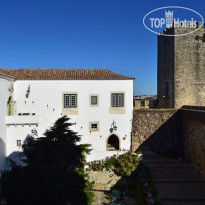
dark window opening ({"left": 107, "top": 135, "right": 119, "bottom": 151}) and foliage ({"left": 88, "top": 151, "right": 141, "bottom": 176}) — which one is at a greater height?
dark window opening ({"left": 107, "top": 135, "right": 119, "bottom": 151})

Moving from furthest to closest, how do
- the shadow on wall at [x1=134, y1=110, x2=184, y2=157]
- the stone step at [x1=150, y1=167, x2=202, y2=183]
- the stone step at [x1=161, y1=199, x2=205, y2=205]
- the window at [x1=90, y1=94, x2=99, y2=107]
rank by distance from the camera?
the shadow on wall at [x1=134, y1=110, x2=184, y2=157], the window at [x1=90, y1=94, x2=99, y2=107], the stone step at [x1=150, y1=167, x2=202, y2=183], the stone step at [x1=161, y1=199, x2=205, y2=205]

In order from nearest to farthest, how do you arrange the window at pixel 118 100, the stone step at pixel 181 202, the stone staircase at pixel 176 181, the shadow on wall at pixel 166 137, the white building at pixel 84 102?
the stone step at pixel 181 202
the stone staircase at pixel 176 181
the white building at pixel 84 102
the window at pixel 118 100
the shadow on wall at pixel 166 137

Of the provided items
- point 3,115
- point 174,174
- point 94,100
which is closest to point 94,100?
point 94,100

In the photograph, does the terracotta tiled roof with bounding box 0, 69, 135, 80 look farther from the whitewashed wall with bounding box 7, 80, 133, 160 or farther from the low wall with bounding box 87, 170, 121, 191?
the low wall with bounding box 87, 170, 121, 191

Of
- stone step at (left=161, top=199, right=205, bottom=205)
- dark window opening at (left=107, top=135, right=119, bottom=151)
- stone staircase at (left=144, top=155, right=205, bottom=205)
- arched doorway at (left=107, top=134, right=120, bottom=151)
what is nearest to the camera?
stone step at (left=161, top=199, right=205, bottom=205)

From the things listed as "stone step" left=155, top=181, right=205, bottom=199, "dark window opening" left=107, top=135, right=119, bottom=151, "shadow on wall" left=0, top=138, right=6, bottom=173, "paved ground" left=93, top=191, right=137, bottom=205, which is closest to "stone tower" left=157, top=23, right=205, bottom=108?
"dark window opening" left=107, top=135, right=119, bottom=151

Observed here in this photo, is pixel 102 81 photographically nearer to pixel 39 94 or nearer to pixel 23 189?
pixel 39 94

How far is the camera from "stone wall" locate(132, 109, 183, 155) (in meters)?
22.9

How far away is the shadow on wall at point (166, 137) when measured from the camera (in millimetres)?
22798

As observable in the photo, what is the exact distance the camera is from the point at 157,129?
23359 mm

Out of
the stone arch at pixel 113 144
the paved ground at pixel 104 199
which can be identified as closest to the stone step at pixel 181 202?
the paved ground at pixel 104 199

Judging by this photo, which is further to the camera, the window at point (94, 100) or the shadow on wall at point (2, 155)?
the window at point (94, 100)

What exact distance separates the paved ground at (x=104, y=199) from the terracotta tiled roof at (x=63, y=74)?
9543mm

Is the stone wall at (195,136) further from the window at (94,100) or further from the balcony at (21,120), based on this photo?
the balcony at (21,120)
